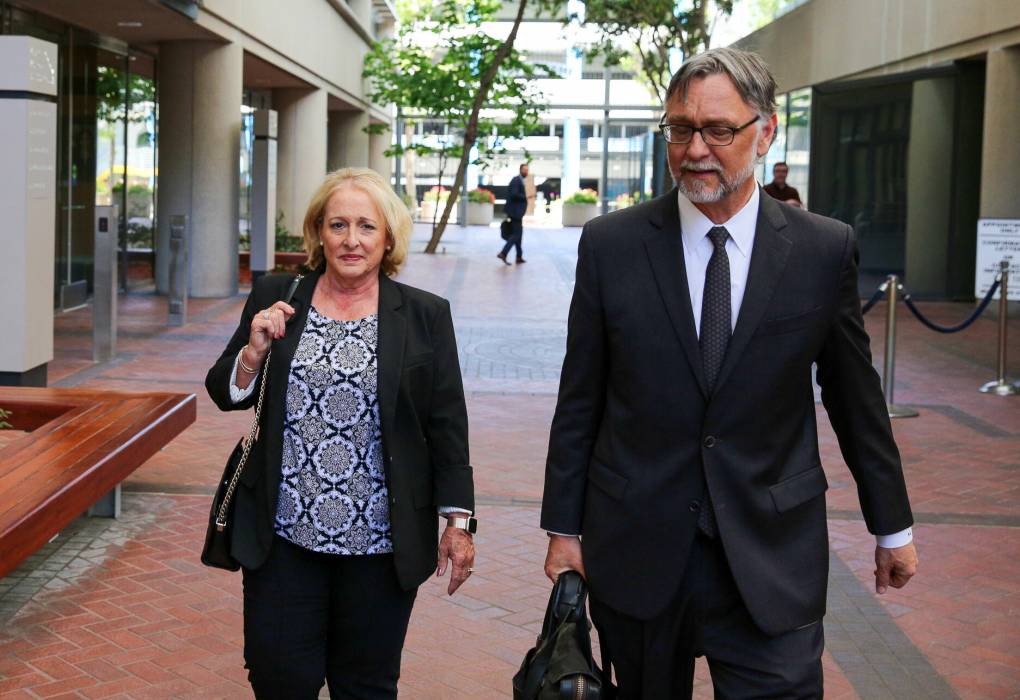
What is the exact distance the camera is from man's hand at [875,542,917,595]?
10.2 feet

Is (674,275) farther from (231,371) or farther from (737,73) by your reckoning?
(231,371)

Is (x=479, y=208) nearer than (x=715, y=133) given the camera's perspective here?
No

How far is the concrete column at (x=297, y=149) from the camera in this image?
91.1 feet

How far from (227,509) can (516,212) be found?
78.7 feet

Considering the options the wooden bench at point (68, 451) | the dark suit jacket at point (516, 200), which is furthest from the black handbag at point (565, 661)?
the dark suit jacket at point (516, 200)

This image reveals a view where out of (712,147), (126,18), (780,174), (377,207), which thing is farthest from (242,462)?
(780,174)

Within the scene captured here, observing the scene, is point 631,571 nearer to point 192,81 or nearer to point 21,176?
point 21,176

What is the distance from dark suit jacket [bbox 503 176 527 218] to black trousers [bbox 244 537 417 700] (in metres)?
23.3

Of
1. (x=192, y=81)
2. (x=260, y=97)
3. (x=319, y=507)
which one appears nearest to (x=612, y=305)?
(x=319, y=507)

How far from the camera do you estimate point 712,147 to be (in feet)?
9.35

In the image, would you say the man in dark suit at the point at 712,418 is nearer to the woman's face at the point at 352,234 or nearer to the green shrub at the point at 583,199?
the woman's face at the point at 352,234

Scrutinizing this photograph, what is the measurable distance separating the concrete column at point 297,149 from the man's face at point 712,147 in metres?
25.2

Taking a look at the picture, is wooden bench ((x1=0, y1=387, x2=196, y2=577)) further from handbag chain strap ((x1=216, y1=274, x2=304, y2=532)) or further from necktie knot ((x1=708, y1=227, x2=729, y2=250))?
necktie knot ((x1=708, y1=227, x2=729, y2=250))

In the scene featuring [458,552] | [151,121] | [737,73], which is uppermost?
[151,121]
